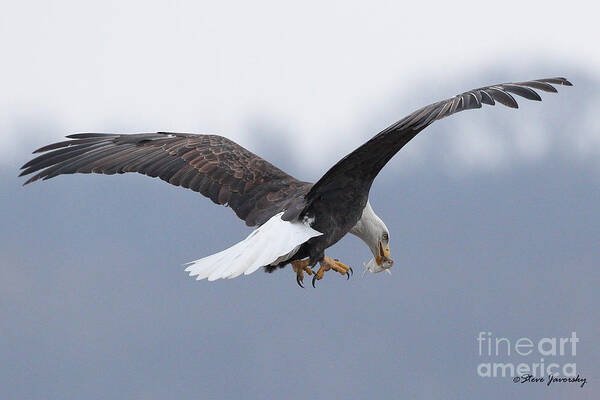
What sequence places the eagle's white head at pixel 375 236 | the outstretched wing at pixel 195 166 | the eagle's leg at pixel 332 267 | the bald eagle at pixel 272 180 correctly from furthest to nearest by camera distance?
1. the outstretched wing at pixel 195 166
2. the eagle's white head at pixel 375 236
3. the eagle's leg at pixel 332 267
4. the bald eagle at pixel 272 180

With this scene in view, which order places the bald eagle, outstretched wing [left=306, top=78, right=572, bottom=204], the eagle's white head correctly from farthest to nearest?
1. the eagle's white head
2. the bald eagle
3. outstretched wing [left=306, top=78, right=572, bottom=204]

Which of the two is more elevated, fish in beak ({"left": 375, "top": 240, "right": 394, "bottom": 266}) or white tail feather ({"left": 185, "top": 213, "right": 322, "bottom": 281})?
white tail feather ({"left": 185, "top": 213, "right": 322, "bottom": 281})

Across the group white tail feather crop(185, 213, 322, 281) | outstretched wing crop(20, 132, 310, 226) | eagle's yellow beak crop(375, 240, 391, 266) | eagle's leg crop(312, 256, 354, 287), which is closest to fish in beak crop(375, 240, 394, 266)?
eagle's yellow beak crop(375, 240, 391, 266)

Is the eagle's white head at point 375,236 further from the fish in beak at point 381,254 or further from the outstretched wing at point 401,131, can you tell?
the outstretched wing at point 401,131

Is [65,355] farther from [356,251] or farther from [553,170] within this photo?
[553,170]

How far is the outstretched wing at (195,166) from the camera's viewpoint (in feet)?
30.3

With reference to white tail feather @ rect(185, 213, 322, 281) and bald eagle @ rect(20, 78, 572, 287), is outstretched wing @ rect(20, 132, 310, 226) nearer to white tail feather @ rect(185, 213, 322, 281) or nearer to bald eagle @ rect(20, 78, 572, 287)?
bald eagle @ rect(20, 78, 572, 287)

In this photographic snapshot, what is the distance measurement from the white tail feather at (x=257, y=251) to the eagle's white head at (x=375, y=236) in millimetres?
742

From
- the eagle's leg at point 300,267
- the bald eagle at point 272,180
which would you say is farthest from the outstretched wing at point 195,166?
the eagle's leg at point 300,267

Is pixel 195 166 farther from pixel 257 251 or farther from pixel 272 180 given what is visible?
pixel 257 251

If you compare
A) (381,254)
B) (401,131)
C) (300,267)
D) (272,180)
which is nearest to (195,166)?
(272,180)

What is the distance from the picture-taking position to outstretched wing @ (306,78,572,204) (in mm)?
7430

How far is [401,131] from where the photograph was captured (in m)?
7.87

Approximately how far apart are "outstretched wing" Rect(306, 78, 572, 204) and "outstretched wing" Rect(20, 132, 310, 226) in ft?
1.75
